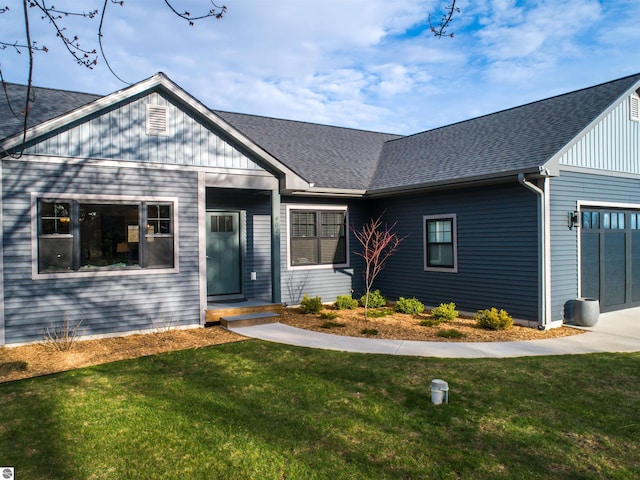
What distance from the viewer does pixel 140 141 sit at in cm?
880

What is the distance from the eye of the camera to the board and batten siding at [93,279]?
7758 millimetres

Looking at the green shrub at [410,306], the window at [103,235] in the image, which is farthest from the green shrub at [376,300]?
the window at [103,235]

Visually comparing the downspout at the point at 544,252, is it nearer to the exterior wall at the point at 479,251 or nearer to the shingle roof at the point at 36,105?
the exterior wall at the point at 479,251

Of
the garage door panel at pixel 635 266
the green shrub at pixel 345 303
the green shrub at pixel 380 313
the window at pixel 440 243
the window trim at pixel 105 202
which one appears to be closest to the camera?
the window trim at pixel 105 202

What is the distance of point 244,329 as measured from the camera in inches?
362

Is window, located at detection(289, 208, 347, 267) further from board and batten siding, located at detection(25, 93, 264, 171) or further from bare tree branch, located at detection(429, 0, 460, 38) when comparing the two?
bare tree branch, located at detection(429, 0, 460, 38)

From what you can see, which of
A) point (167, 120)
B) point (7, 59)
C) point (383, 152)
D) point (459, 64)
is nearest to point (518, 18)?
point (459, 64)

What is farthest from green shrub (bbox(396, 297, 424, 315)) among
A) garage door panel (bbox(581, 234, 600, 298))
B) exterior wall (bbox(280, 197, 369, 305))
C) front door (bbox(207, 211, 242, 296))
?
front door (bbox(207, 211, 242, 296))

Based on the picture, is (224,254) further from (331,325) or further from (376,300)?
(376,300)

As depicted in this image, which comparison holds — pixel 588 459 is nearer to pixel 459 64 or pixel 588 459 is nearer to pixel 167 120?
pixel 459 64

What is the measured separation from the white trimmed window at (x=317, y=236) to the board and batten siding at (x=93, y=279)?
3.27 metres

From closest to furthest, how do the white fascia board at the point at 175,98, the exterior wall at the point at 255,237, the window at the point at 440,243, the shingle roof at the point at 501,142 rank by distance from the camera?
the white fascia board at the point at 175,98 < the shingle roof at the point at 501,142 < the window at the point at 440,243 < the exterior wall at the point at 255,237

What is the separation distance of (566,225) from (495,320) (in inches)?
105

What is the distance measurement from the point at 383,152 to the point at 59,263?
10.6m
